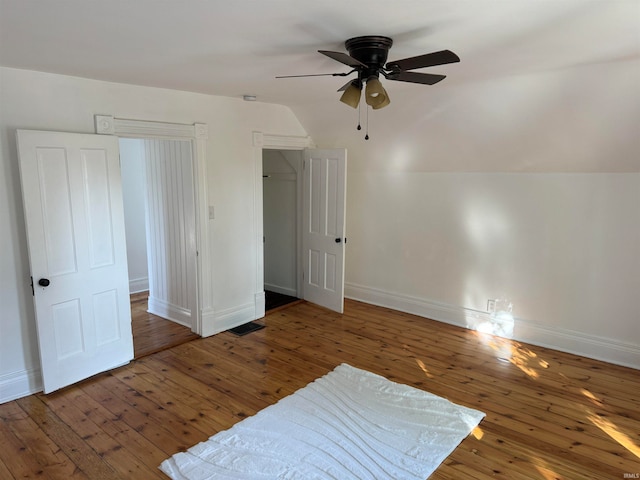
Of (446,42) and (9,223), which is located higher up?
(446,42)

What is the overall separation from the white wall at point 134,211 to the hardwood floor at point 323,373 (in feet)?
7.63

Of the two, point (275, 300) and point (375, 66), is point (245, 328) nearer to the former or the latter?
point (275, 300)

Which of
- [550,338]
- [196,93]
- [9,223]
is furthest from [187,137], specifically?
[550,338]

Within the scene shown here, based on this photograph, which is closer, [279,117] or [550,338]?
[550,338]

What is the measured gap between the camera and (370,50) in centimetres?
248

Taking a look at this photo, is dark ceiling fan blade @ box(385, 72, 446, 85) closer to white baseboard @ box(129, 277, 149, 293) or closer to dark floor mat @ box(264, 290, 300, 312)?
dark floor mat @ box(264, 290, 300, 312)

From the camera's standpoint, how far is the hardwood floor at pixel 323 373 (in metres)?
2.71

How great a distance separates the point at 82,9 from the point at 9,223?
2070mm

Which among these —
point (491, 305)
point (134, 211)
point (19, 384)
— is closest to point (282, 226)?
point (134, 211)

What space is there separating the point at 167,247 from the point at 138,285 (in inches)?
67.8

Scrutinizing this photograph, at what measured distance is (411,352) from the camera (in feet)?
14.1

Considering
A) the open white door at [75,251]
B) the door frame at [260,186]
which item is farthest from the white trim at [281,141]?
the open white door at [75,251]

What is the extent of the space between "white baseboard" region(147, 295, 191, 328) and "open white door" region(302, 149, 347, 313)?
1676 millimetres

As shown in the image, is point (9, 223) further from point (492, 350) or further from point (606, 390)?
point (606, 390)
